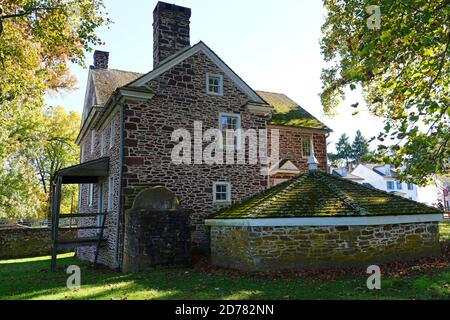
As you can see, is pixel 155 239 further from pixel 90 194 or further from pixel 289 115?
pixel 289 115

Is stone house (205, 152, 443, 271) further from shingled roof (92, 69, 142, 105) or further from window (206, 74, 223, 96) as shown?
shingled roof (92, 69, 142, 105)

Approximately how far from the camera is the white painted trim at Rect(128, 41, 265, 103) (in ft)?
46.2

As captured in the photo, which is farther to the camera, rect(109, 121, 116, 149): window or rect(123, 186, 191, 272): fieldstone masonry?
rect(109, 121, 116, 149): window

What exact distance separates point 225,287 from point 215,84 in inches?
377

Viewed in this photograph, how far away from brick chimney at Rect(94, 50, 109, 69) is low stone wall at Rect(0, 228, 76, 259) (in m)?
11.3

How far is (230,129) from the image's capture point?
15914 millimetres

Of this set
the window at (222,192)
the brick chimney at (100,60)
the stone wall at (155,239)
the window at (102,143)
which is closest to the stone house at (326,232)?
the stone wall at (155,239)

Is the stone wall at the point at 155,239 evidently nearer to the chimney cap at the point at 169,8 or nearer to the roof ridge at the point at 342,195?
the roof ridge at the point at 342,195

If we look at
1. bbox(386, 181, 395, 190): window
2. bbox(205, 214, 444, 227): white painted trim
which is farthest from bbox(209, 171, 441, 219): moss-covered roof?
bbox(386, 181, 395, 190): window

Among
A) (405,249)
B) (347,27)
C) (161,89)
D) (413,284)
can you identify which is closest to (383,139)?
(413,284)

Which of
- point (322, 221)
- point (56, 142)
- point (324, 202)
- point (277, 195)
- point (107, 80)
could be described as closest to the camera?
point (322, 221)

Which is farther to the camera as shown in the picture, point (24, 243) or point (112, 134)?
point (24, 243)

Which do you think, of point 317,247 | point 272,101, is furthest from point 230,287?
point 272,101
